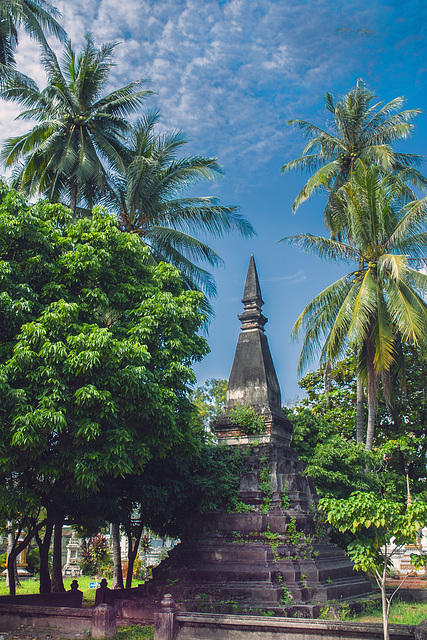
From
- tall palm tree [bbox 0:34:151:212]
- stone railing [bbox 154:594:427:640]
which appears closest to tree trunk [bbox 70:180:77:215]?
tall palm tree [bbox 0:34:151:212]

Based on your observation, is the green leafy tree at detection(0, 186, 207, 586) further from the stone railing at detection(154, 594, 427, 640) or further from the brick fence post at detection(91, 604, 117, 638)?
the stone railing at detection(154, 594, 427, 640)

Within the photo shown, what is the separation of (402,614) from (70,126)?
1566 centimetres

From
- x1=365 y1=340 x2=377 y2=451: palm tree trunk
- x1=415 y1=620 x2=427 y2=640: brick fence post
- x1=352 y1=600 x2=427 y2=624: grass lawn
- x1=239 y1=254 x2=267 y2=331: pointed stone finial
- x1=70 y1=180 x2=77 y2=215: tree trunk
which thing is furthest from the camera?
x1=365 y1=340 x2=377 y2=451: palm tree trunk

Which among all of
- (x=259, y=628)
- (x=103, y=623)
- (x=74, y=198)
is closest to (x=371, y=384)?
(x=259, y=628)

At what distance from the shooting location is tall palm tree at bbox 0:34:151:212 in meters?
16.2

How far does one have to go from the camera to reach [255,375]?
559 inches

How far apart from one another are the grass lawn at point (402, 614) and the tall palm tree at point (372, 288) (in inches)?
242

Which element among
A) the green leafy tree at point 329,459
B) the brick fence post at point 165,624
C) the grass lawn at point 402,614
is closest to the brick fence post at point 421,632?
the grass lawn at point 402,614

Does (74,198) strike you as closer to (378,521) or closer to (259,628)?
(259,628)

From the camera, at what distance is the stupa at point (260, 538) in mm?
10453

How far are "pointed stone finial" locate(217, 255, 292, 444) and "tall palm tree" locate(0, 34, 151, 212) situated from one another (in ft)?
19.9

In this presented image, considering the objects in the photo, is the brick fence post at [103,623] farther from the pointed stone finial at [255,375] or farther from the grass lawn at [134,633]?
the pointed stone finial at [255,375]

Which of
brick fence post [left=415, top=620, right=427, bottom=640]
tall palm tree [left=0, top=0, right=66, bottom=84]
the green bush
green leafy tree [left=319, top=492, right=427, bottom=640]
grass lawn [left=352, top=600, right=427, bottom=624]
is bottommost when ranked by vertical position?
grass lawn [left=352, top=600, right=427, bottom=624]

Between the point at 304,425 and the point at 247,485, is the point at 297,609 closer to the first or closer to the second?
the point at 247,485
